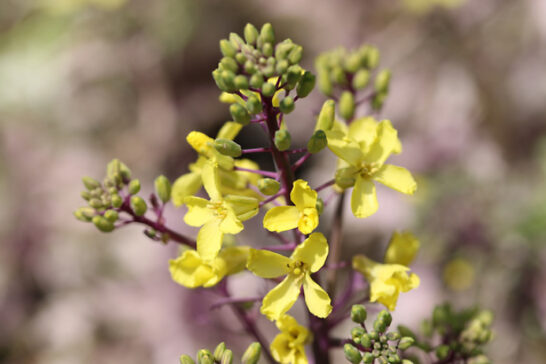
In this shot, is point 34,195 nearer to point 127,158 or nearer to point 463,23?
point 127,158

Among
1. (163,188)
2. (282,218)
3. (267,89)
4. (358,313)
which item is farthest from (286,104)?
(358,313)

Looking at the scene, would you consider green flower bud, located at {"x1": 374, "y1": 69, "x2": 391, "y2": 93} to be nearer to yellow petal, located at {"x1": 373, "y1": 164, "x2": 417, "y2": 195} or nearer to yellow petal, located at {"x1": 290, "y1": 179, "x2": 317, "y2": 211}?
yellow petal, located at {"x1": 373, "y1": 164, "x2": 417, "y2": 195}

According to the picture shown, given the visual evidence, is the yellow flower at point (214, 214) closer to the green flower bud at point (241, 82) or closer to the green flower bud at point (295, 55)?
the green flower bud at point (241, 82)

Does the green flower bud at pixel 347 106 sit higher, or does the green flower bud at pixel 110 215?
the green flower bud at pixel 347 106

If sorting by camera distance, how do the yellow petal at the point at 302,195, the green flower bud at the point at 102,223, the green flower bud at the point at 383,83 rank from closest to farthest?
the yellow petal at the point at 302,195 → the green flower bud at the point at 102,223 → the green flower bud at the point at 383,83

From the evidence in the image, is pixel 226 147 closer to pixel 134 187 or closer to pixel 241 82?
pixel 241 82

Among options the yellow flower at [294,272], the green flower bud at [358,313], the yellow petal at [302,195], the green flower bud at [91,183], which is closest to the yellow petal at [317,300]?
the yellow flower at [294,272]
